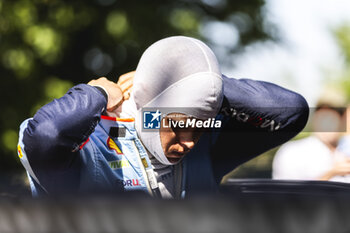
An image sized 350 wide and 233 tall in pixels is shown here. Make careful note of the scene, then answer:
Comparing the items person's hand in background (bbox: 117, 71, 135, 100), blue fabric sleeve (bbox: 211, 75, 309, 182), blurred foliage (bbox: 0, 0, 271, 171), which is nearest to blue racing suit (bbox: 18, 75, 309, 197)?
blue fabric sleeve (bbox: 211, 75, 309, 182)

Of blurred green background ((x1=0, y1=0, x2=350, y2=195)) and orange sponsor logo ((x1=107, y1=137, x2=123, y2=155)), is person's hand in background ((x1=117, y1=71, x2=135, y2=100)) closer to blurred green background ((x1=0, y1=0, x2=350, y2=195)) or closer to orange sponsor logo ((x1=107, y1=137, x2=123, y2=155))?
orange sponsor logo ((x1=107, y1=137, x2=123, y2=155))

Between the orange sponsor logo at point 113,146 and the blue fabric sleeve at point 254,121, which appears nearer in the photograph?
the orange sponsor logo at point 113,146

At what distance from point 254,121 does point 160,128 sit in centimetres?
41

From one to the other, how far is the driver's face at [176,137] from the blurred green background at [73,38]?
3.74 meters

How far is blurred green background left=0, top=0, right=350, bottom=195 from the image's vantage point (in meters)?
5.14

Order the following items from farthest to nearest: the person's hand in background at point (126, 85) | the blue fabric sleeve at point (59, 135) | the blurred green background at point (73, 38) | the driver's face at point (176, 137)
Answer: the blurred green background at point (73, 38) < the person's hand in background at point (126, 85) < the driver's face at point (176, 137) < the blue fabric sleeve at point (59, 135)

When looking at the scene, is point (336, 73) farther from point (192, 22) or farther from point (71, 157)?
point (71, 157)

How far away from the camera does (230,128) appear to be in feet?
5.10

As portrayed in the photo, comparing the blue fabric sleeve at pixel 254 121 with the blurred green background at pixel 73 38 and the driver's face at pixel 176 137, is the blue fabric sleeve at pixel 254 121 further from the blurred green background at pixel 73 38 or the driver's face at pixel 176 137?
the blurred green background at pixel 73 38

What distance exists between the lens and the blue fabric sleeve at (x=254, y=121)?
1485 mm

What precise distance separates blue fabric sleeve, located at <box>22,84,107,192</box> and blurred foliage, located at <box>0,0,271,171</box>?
408cm

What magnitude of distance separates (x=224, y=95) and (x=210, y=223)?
1.02 meters

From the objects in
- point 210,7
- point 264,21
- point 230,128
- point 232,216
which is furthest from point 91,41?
point 232,216

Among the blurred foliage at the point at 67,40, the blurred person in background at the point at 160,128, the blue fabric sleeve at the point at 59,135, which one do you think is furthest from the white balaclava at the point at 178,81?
the blurred foliage at the point at 67,40
